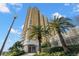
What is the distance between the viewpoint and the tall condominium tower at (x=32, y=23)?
212 centimetres

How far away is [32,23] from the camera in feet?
7.04

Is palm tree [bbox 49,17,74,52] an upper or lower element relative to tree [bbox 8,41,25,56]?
upper

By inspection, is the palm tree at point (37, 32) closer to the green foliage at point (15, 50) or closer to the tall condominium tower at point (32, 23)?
the tall condominium tower at point (32, 23)

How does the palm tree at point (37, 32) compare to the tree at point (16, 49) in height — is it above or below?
above

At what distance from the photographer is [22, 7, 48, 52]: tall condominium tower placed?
2.12m

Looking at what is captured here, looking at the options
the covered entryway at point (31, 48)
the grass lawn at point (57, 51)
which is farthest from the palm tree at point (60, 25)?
the covered entryway at point (31, 48)

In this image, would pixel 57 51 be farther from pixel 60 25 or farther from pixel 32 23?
pixel 32 23

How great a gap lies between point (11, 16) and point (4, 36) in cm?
20

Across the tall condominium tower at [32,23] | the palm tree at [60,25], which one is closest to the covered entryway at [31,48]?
the tall condominium tower at [32,23]

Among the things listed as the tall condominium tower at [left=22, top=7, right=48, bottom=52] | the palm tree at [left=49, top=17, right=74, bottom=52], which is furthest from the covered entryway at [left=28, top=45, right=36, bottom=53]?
the palm tree at [left=49, top=17, right=74, bottom=52]

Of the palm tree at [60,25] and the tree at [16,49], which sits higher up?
the palm tree at [60,25]

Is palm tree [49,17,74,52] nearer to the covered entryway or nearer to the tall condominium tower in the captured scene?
the tall condominium tower

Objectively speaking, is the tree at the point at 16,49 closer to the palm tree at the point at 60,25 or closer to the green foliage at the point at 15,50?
the green foliage at the point at 15,50

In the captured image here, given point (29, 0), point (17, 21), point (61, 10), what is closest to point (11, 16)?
point (17, 21)
